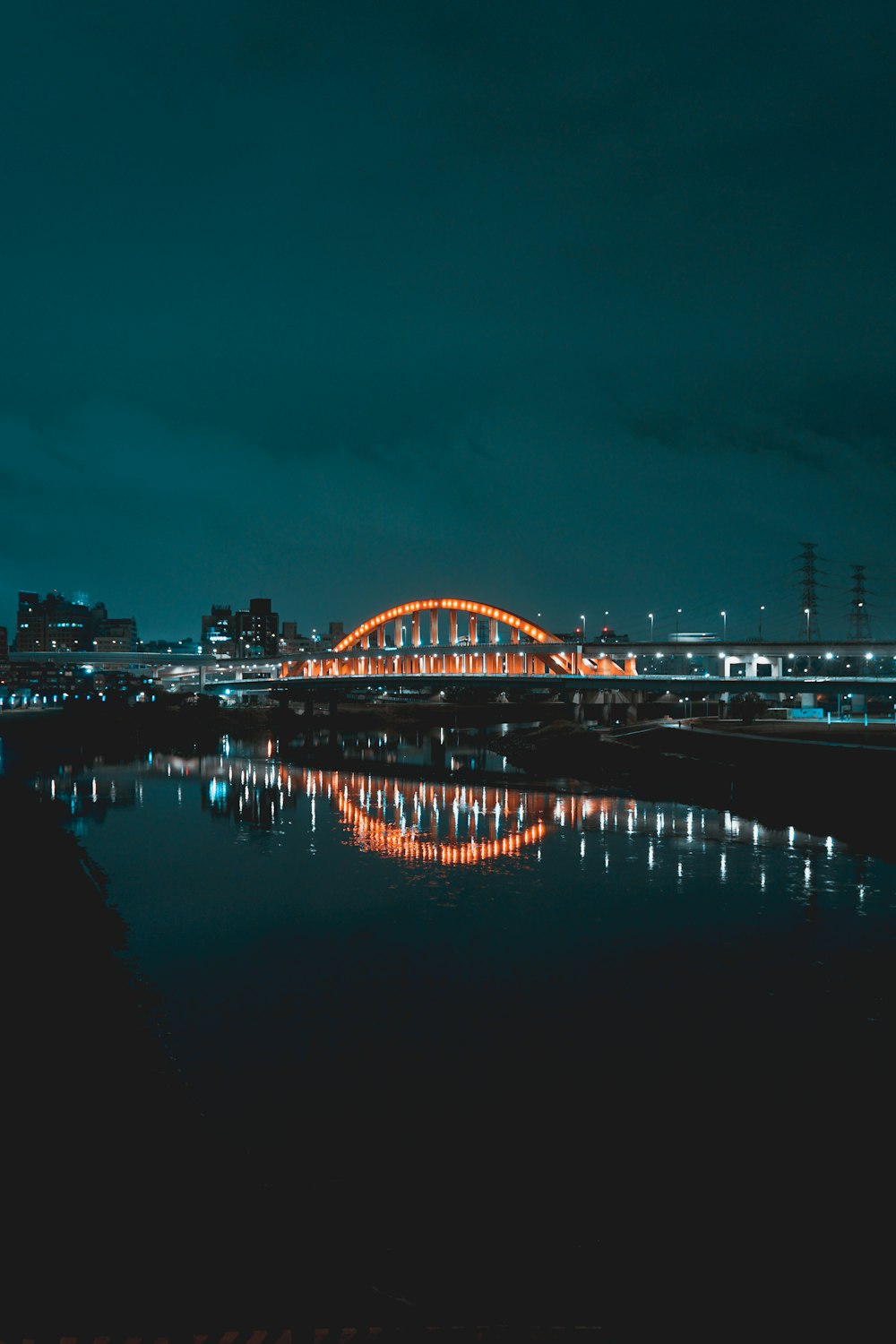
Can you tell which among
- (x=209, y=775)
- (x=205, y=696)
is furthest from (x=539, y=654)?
(x=205, y=696)

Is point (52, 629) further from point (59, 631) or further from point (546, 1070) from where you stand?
point (546, 1070)

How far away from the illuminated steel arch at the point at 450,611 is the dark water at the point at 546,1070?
48739mm

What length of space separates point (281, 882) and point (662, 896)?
28.2 ft

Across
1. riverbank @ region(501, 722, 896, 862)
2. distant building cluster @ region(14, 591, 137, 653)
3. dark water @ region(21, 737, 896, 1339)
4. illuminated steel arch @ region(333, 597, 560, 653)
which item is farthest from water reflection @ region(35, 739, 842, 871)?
distant building cluster @ region(14, 591, 137, 653)

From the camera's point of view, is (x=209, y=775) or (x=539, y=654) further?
(x=539, y=654)

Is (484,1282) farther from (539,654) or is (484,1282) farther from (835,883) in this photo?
(539,654)

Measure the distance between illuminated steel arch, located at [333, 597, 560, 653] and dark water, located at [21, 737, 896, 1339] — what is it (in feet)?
160

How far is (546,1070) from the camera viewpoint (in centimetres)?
970

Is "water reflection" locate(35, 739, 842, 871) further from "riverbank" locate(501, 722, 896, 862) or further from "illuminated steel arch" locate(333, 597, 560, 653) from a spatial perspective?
"illuminated steel arch" locate(333, 597, 560, 653)

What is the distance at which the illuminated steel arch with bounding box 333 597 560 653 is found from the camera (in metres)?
72.0

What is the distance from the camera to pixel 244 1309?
5.29m

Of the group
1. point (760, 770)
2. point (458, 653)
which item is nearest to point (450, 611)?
point (458, 653)

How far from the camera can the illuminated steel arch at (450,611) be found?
7200cm

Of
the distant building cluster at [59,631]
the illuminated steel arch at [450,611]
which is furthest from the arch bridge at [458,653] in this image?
the distant building cluster at [59,631]
